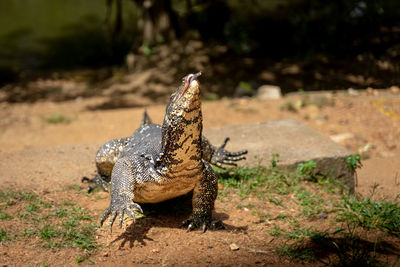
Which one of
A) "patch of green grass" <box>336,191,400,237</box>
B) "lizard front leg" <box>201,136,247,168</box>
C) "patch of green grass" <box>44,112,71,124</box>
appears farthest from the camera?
"patch of green grass" <box>44,112,71,124</box>

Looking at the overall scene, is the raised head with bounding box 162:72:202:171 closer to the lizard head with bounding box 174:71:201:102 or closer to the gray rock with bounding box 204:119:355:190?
the lizard head with bounding box 174:71:201:102

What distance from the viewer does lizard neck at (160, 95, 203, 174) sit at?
9.57ft

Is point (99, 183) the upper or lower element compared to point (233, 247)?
upper

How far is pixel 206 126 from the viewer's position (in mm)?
7078

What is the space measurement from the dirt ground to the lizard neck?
645 mm

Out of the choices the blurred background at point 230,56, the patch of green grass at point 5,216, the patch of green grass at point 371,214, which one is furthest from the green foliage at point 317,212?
the blurred background at point 230,56

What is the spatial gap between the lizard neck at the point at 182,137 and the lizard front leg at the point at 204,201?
260 millimetres

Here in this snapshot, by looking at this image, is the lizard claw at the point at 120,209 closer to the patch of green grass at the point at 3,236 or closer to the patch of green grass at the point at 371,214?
the patch of green grass at the point at 3,236

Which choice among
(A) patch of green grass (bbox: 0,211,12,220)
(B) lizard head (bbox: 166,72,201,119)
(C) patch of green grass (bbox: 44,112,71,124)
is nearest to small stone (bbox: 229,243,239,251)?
(B) lizard head (bbox: 166,72,201,119)

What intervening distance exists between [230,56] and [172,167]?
28.4ft

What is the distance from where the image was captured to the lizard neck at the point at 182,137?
2.92 meters

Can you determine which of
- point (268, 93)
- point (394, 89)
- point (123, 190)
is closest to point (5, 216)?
point (123, 190)

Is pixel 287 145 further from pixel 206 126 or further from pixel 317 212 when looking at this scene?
pixel 206 126

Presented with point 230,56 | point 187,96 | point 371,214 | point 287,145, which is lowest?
point 371,214
